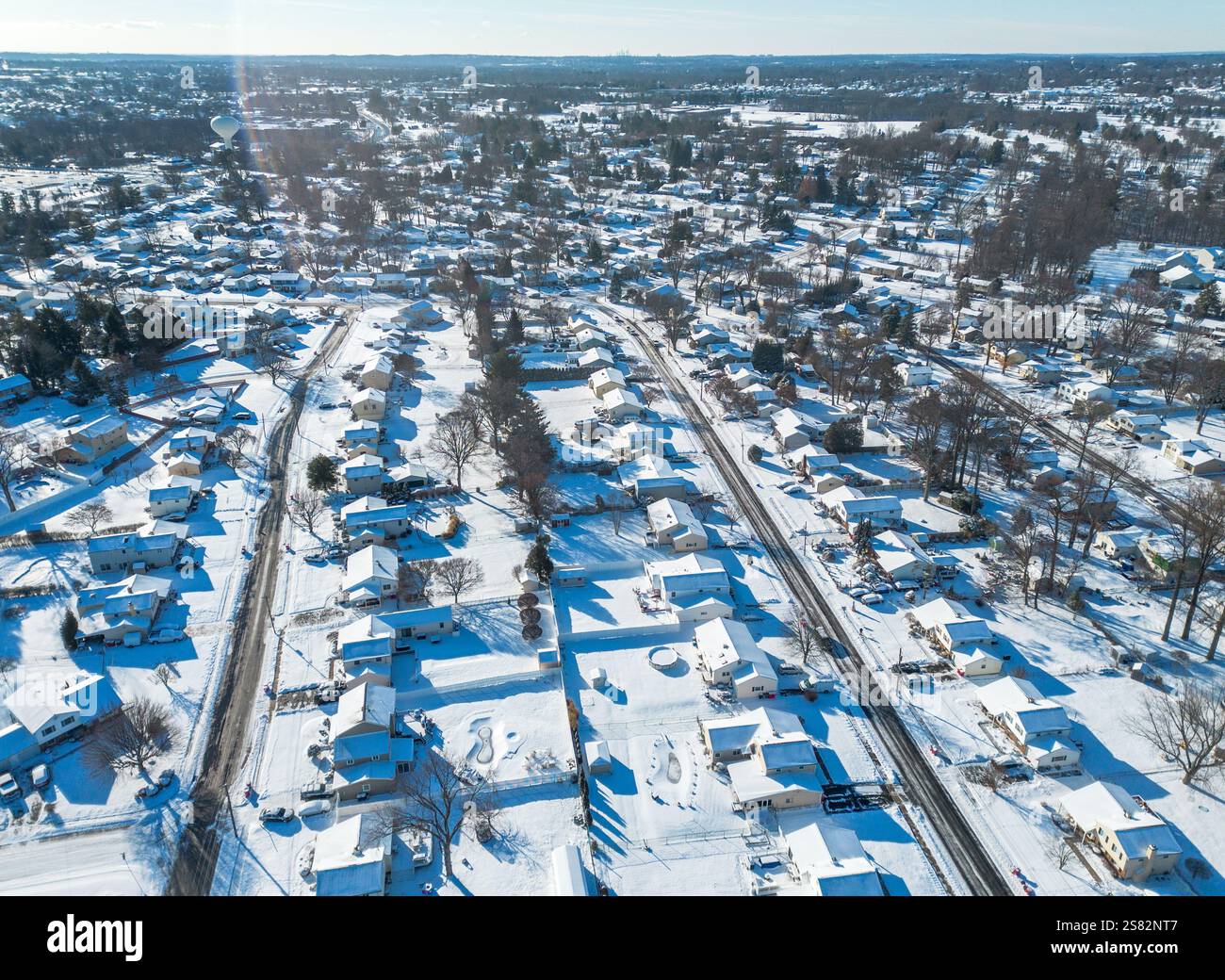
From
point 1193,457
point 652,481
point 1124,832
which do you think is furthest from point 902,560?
point 1193,457

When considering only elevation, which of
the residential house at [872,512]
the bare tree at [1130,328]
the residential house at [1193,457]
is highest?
the bare tree at [1130,328]

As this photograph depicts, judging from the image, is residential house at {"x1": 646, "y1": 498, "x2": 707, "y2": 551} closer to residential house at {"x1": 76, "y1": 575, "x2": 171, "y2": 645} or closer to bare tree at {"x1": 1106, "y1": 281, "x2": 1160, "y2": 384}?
residential house at {"x1": 76, "y1": 575, "x2": 171, "y2": 645}

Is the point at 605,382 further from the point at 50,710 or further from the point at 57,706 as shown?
the point at 50,710

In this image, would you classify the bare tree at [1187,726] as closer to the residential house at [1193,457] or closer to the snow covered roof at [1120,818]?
the snow covered roof at [1120,818]

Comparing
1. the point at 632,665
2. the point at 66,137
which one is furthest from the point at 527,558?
the point at 66,137

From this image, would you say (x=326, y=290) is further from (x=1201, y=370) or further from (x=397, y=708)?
(x=1201, y=370)

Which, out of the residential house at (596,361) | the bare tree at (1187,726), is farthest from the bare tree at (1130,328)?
the residential house at (596,361)

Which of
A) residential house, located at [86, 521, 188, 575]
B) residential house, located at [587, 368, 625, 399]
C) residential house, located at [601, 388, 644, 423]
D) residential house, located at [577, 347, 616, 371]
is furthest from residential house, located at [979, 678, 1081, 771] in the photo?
residential house, located at [577, 347, 616, 371]
